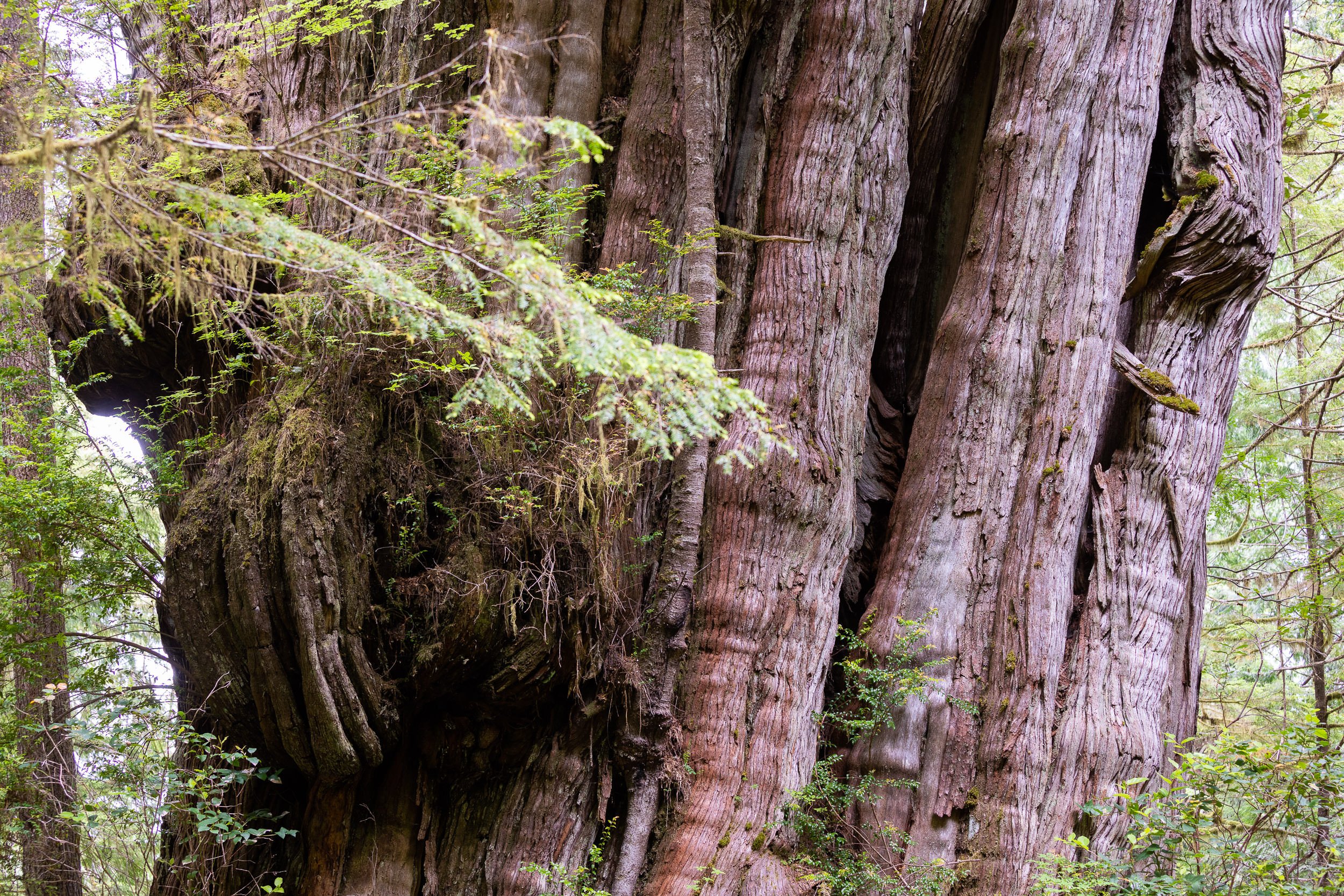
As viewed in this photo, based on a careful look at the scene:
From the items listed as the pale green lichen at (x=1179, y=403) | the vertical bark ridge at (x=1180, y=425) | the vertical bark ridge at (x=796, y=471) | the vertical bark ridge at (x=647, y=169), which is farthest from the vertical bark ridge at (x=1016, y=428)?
the vertical bark ridge at (x=647, y=169)

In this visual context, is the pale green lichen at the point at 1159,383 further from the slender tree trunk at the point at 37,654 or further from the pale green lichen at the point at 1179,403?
the slender tree trunk at the point at 37,654

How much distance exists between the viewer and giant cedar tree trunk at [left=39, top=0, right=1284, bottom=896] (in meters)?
4.09

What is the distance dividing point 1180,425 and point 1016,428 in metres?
1.11

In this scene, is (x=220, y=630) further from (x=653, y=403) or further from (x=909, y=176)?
(x=909, y=176)

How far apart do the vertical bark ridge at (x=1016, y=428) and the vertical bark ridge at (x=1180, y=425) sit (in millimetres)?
241

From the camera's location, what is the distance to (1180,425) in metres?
5.50

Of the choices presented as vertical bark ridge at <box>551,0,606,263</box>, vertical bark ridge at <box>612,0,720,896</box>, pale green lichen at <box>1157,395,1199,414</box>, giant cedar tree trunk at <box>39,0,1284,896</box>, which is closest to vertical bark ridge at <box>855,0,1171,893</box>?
giant cedar tree trunk at <box>39,0,1284,896</box>

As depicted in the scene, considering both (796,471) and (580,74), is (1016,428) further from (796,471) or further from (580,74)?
(580,74)

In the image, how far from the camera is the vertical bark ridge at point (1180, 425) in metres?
4.85

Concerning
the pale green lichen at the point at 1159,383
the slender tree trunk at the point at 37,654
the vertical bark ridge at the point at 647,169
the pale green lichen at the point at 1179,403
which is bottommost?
the slender tree trunk at the point at 37,654

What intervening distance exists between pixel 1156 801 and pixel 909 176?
13.1 feet

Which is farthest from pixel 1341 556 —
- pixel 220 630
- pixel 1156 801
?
pixel 220 630

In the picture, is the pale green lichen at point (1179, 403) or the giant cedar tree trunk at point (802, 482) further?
the pale green lichen at point (1179, 403)

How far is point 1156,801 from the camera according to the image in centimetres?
414
